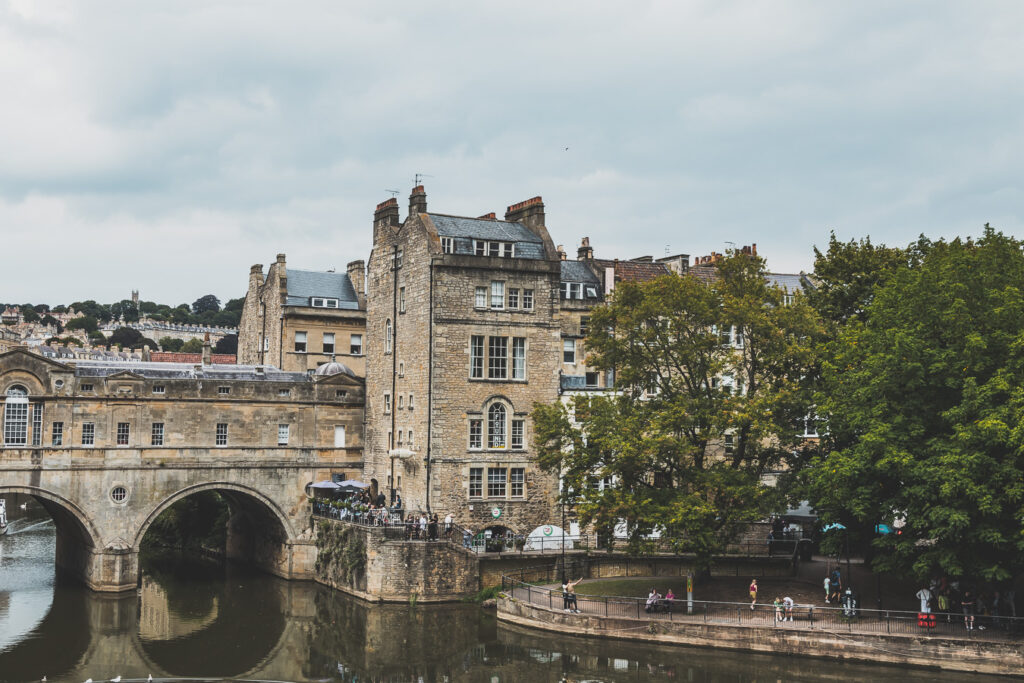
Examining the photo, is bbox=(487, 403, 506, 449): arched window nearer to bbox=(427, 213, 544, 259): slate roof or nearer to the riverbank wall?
bbox=(427, 213, 544, 259): slate roof

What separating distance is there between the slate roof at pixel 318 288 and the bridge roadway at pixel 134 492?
46.9ft

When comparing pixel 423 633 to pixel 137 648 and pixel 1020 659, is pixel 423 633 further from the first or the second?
pixel 1020 659

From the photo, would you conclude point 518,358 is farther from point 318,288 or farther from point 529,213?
point 318,288

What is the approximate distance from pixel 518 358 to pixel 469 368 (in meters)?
2.62

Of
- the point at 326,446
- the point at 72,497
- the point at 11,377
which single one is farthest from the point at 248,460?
the point at 11,377

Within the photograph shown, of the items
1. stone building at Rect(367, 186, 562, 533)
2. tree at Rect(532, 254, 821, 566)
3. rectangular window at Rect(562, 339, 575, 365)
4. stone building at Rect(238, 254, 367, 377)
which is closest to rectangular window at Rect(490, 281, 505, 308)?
stone building at Rect(367, 186, 562, 533)

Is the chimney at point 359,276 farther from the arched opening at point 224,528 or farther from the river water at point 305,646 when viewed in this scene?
the river water at point 305,646

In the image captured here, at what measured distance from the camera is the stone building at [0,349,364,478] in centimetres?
4691

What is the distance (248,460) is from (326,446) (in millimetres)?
4052

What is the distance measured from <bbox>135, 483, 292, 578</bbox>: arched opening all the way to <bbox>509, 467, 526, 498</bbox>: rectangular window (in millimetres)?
11288

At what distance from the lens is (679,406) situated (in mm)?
39188

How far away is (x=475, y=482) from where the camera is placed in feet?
159

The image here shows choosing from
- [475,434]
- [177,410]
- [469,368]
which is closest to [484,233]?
[469,368]

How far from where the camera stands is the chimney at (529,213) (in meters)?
53.6
